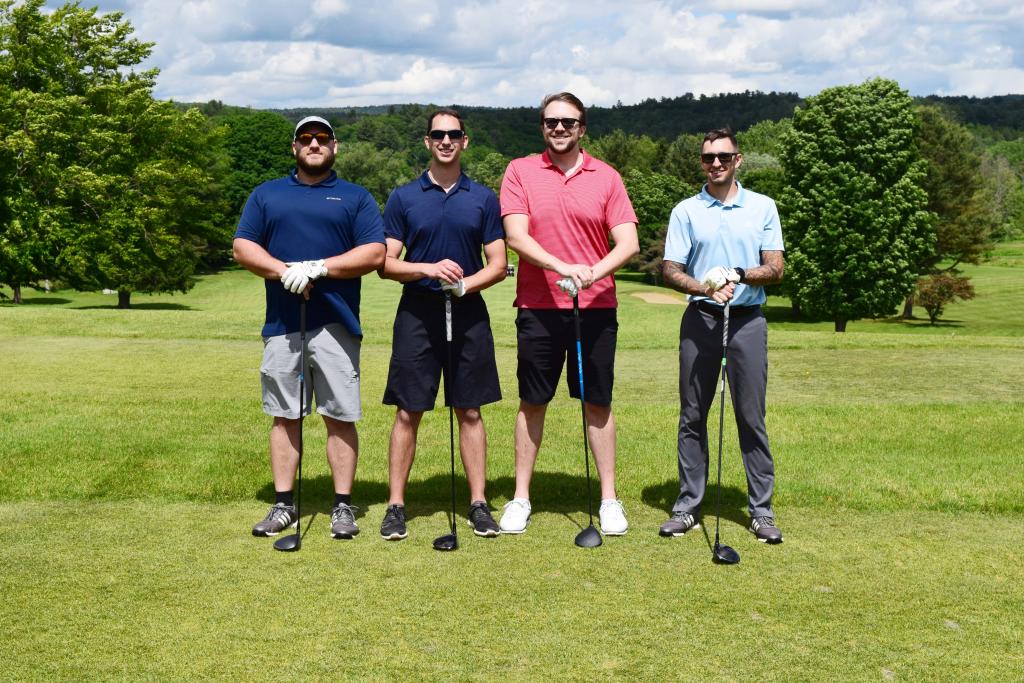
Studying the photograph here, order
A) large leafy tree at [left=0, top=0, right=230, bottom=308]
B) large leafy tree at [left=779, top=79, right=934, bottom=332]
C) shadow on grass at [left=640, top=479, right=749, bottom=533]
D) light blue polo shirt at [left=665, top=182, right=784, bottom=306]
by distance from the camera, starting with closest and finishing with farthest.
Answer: light blue polo shirt at [left=665, top=182, right=784, bottom=306] < shadow on grass at [left=640, top=479, right=749, bottom=533] < large leafy tree at [left=0, top=0, right=230, bottom=308] < large leafy tree at [left=779, top=79, right=934, bottom=332]

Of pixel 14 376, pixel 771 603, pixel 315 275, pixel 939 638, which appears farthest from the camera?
pixel 14 376

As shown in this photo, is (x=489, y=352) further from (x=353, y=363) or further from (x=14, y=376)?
(x=14, y=376)

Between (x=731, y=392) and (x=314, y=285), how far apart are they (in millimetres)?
2718

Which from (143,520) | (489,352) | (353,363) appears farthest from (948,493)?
(143,520)

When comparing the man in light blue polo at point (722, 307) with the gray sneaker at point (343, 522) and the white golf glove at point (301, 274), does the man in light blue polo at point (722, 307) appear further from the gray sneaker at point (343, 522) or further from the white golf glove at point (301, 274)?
the white golf glove at point (301, 274)

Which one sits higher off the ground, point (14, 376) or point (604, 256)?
point (604, 256)

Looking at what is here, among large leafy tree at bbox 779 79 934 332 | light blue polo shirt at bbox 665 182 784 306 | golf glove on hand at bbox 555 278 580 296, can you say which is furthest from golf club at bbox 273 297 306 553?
large leafy tree at bbox 779 79 934 332

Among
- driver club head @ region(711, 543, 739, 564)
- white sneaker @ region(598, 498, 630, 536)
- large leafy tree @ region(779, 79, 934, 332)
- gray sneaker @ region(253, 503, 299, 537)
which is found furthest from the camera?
large leafy tree @ region(779, 79, 934, 332)

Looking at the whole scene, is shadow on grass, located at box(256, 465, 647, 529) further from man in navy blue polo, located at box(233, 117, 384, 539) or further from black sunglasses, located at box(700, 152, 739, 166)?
black sunglasses, located at box(700, 152, 739, 166)

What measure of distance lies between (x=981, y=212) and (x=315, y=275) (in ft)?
155

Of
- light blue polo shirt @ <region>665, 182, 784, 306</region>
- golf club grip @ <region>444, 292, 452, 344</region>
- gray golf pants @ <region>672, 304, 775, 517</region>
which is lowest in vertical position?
gray golf pants @ <region>672, 304, 775, 517</region>

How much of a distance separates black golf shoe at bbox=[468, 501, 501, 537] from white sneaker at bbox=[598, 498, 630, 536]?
65cm

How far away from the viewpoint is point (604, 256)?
600 cm

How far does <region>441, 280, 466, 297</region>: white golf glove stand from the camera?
5.77m
